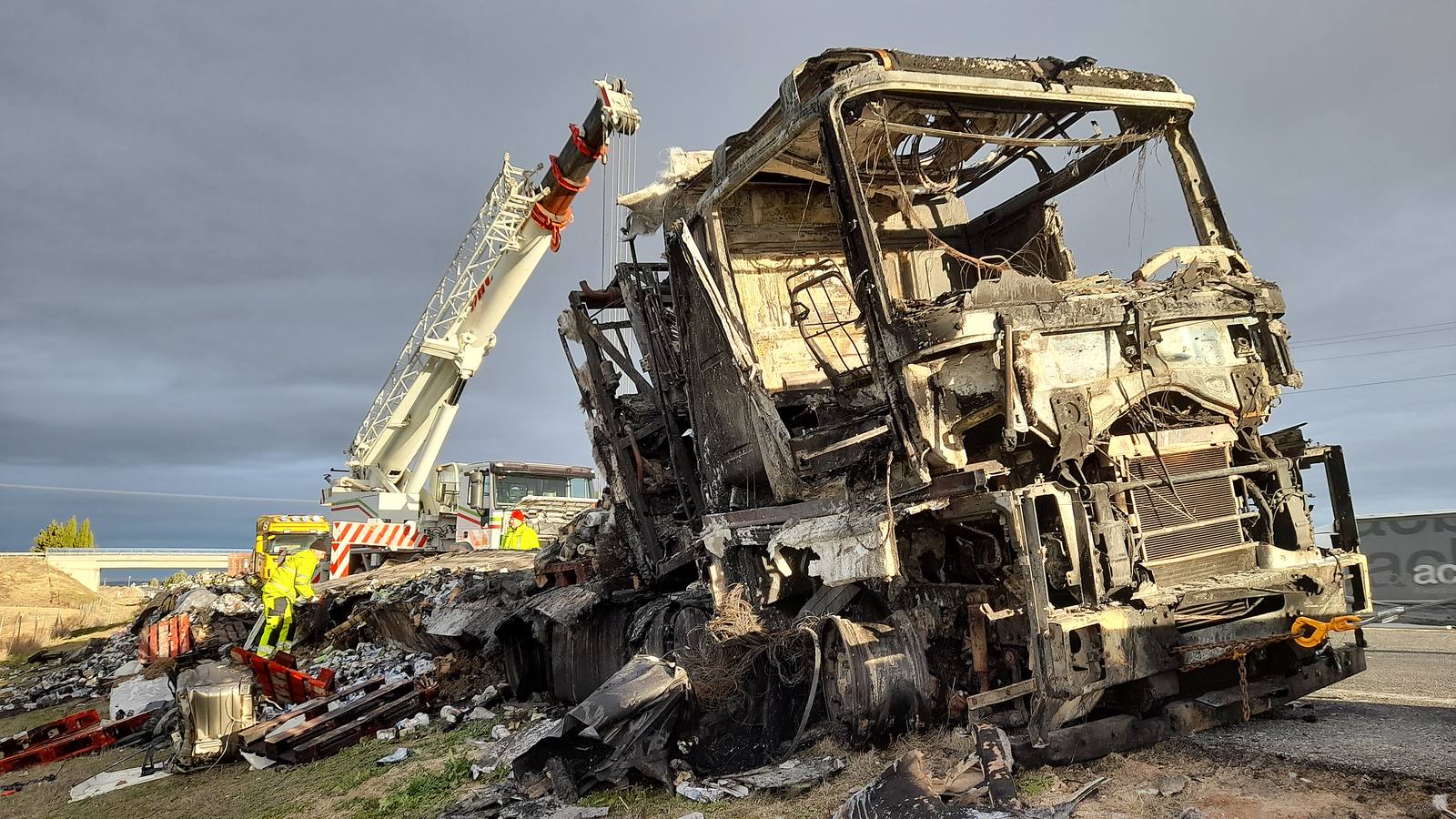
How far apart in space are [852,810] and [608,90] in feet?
38.1

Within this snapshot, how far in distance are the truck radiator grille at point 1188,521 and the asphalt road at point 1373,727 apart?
0.74 metres

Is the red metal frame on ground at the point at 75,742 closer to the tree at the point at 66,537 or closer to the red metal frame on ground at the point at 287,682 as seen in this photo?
the red metal frame on ground at the point at 287,682

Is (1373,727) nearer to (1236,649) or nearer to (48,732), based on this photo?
(1236,649)

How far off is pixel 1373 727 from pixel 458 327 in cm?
1502

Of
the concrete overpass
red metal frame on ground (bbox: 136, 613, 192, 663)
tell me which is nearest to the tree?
the concrete overpass

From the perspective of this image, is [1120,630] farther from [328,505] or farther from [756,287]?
[328,505]

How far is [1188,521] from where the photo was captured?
4.03 metres

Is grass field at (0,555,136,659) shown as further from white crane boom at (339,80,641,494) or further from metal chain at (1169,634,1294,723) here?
metal chain at (1169,634,1294,723)

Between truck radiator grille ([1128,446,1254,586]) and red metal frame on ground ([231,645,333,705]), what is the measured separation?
721 cm

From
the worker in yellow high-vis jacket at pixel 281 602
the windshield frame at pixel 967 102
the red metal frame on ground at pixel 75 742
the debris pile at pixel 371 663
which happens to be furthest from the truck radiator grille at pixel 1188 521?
the worker in yellow high-vis jacket at pixel 281 602

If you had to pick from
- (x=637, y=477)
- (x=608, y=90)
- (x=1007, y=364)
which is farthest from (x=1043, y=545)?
(x=608, y=90)

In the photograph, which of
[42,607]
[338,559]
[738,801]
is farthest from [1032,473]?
[42,607]

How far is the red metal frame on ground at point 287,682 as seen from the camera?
8.10 metres

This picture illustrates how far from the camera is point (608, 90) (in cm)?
1279
